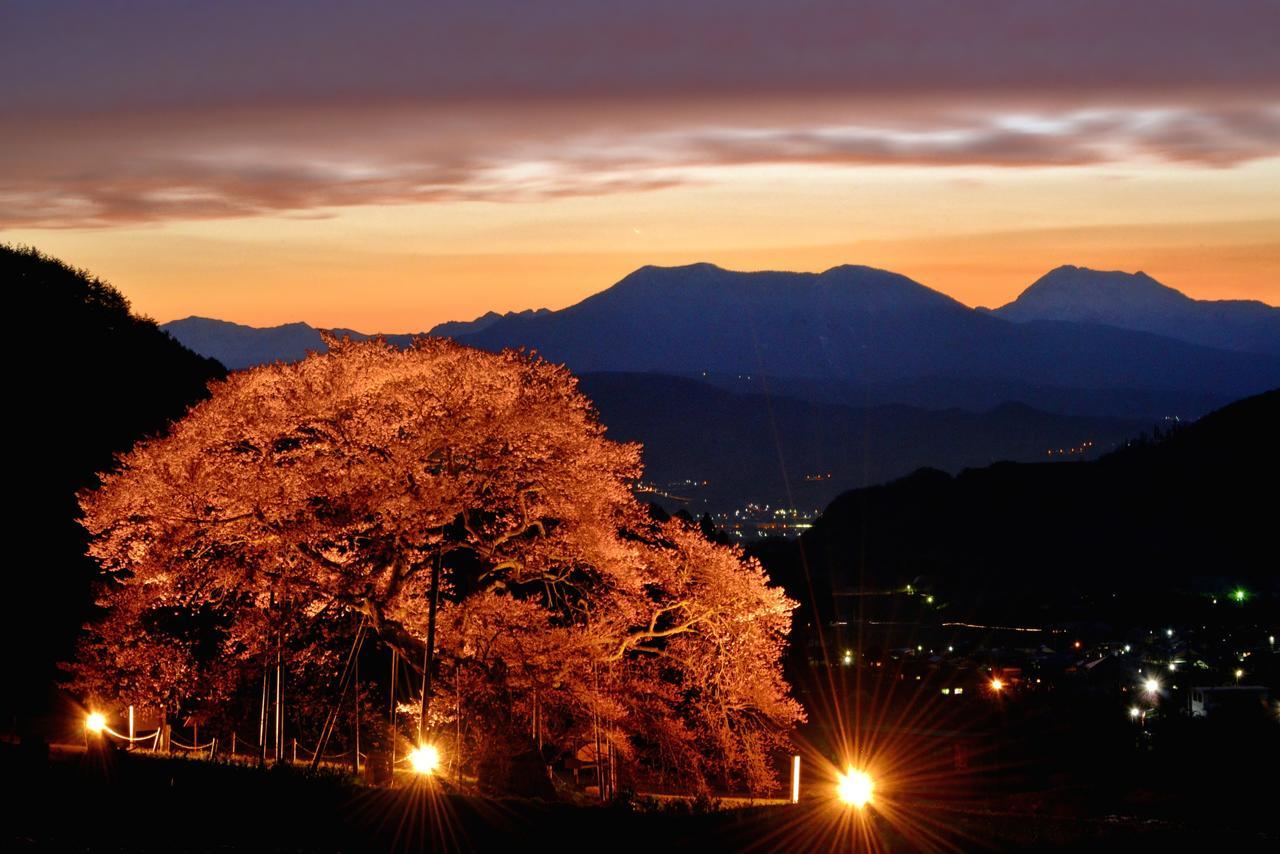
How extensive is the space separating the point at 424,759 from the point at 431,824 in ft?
15.2

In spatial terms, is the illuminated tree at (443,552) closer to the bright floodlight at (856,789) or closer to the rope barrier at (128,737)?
the rope barrier at (128,737)

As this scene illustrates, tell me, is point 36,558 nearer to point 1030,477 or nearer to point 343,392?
point 343,392

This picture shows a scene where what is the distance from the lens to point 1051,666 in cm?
7888

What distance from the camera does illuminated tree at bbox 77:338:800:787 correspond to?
26547mm

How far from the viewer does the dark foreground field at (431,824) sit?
18.2 m

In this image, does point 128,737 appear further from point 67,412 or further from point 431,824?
point 67,412

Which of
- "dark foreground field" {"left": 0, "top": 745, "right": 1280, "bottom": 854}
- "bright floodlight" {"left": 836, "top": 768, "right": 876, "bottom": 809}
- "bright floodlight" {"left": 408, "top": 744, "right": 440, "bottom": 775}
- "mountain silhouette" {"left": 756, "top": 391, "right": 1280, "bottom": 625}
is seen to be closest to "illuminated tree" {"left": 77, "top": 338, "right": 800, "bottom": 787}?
"bright floodlight" {"left": 408, "top": 744, "right": 440, "bottom": 775}

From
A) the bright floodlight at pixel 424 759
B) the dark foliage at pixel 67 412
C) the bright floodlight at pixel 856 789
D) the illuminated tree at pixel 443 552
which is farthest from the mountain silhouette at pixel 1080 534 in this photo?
the bright floodlight at pixel 856 789

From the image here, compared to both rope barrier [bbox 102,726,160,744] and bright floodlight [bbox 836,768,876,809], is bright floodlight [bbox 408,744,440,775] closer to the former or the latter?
rope barrier [bbox 102,726,160,744]

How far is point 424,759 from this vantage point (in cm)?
2403

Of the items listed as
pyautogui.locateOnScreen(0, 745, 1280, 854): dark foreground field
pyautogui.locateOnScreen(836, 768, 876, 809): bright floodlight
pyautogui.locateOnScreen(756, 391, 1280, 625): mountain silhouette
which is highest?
pyautogui.locateOnScreen(756, 391, 1280, 625): mountain silhouette

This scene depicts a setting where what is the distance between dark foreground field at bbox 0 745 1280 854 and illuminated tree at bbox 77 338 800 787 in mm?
5731

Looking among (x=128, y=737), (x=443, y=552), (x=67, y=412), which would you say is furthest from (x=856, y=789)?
(x=67, y=412)

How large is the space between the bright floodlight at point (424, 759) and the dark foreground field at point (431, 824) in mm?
2333
